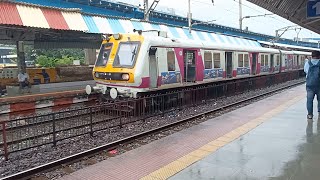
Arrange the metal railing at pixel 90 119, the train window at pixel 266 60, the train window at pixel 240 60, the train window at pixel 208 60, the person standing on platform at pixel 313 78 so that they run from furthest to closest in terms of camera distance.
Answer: the train window at pixel 266 60
the train window at pixel 240 60
the train window at pixel 208 60
the person standing on platform at pixel 313 78
the metal railing at pixel 90 119

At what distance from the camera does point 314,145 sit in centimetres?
603

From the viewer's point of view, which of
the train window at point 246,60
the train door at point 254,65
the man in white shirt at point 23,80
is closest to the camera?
the man in white shirt at point 23,80

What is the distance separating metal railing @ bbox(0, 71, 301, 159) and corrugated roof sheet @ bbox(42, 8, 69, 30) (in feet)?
14.4

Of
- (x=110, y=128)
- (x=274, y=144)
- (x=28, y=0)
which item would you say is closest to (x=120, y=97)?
(x=110, y=128)

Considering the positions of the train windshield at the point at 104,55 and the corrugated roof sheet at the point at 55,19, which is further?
the corrugated roof sheet at the point at 55,19

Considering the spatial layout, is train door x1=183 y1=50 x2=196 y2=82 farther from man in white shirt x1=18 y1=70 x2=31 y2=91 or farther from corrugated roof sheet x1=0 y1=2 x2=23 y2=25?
man in white shirt x1=18 y1=70 x2=31 y2=91

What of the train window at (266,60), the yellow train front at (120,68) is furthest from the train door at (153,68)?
the train window at (266,60)

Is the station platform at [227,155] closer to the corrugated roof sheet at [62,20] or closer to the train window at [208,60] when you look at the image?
the train window at [208,60]

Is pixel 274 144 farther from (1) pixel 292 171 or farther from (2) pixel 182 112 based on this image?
(2) pixel 182 112

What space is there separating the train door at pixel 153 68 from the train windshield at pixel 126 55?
590mm

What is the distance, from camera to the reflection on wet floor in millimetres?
4754

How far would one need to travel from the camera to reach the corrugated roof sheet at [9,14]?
11.5m

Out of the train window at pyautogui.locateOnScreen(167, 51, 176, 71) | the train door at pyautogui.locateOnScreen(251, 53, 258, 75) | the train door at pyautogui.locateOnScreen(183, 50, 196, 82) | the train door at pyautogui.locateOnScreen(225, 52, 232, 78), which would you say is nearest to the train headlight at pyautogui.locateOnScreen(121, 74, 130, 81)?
the train window at pyautogui.locateOnScreen(167, 51, 176, 71)

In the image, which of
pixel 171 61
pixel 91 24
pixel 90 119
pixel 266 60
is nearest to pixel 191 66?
pixel 171 61
